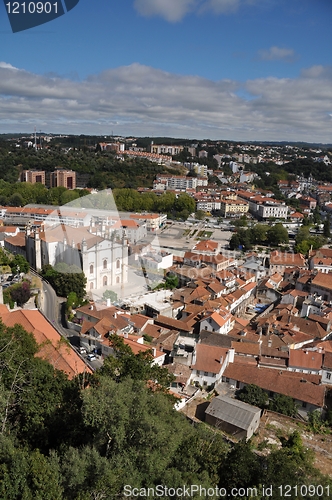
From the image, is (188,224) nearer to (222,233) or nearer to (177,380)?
(222,233)

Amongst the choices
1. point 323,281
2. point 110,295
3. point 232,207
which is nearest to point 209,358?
point 110,295

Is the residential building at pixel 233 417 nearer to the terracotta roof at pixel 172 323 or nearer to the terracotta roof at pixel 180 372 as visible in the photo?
the terracotta roof at pixel 180 372

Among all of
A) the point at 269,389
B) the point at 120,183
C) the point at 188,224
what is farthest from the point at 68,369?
the point at 120,183

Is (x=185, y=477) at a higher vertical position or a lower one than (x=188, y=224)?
higher

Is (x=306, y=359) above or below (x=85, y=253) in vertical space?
below

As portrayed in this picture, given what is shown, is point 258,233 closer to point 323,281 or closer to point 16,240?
point 323,281

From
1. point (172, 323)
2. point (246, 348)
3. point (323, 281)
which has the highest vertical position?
point (323, 281)

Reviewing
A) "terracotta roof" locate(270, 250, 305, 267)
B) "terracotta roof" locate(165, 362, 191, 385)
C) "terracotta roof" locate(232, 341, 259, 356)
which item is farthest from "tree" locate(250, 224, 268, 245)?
"terracotta roof" locate(165, 362, 191, 385)

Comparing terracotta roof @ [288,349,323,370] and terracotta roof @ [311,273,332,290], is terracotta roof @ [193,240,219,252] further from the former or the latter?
terracotta roof @ [288,349,323,370]
